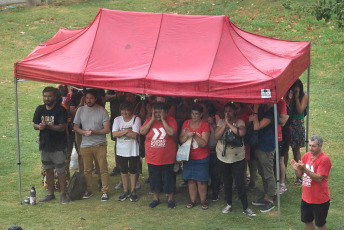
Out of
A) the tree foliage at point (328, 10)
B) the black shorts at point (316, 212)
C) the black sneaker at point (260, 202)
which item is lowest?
the black sneaker at point (260, 202)

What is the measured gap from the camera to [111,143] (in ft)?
41.3

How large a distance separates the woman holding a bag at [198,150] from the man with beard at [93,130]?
4.53ft

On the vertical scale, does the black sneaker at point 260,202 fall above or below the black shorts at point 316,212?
below

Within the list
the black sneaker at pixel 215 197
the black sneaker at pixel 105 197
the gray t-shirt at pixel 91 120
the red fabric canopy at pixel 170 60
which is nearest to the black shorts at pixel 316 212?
the red fabric canopy at pixel 170 60

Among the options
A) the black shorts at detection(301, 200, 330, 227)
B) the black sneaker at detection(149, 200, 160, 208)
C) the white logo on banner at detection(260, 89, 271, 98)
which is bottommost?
the black sneaker at detection(149, 200, 160, 208)

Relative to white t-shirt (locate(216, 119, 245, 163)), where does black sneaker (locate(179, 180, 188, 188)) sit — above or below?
below

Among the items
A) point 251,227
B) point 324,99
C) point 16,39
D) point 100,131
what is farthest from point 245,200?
point 16,39

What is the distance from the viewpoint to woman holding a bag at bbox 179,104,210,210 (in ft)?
28.8

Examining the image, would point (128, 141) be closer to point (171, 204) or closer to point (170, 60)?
point (171, 204)

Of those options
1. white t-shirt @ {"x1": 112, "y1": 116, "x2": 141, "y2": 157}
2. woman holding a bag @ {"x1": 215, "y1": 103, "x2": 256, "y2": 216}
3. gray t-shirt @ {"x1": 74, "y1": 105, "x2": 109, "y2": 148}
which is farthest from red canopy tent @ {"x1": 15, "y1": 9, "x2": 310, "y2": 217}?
white t-shirt @ {"x1": 112, "y1": 116, "x2": 141, "y2": 157}

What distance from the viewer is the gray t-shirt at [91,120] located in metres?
9.26

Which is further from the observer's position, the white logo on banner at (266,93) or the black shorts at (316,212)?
the white logo on banner at (266,93)

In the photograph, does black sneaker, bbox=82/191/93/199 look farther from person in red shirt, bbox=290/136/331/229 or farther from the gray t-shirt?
person in red shirt, bbox=290/136/331/229

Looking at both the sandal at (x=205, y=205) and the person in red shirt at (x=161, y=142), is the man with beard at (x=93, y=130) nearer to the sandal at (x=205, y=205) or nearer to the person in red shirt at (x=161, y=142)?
the person in red shirt at (x=161, y=142)
